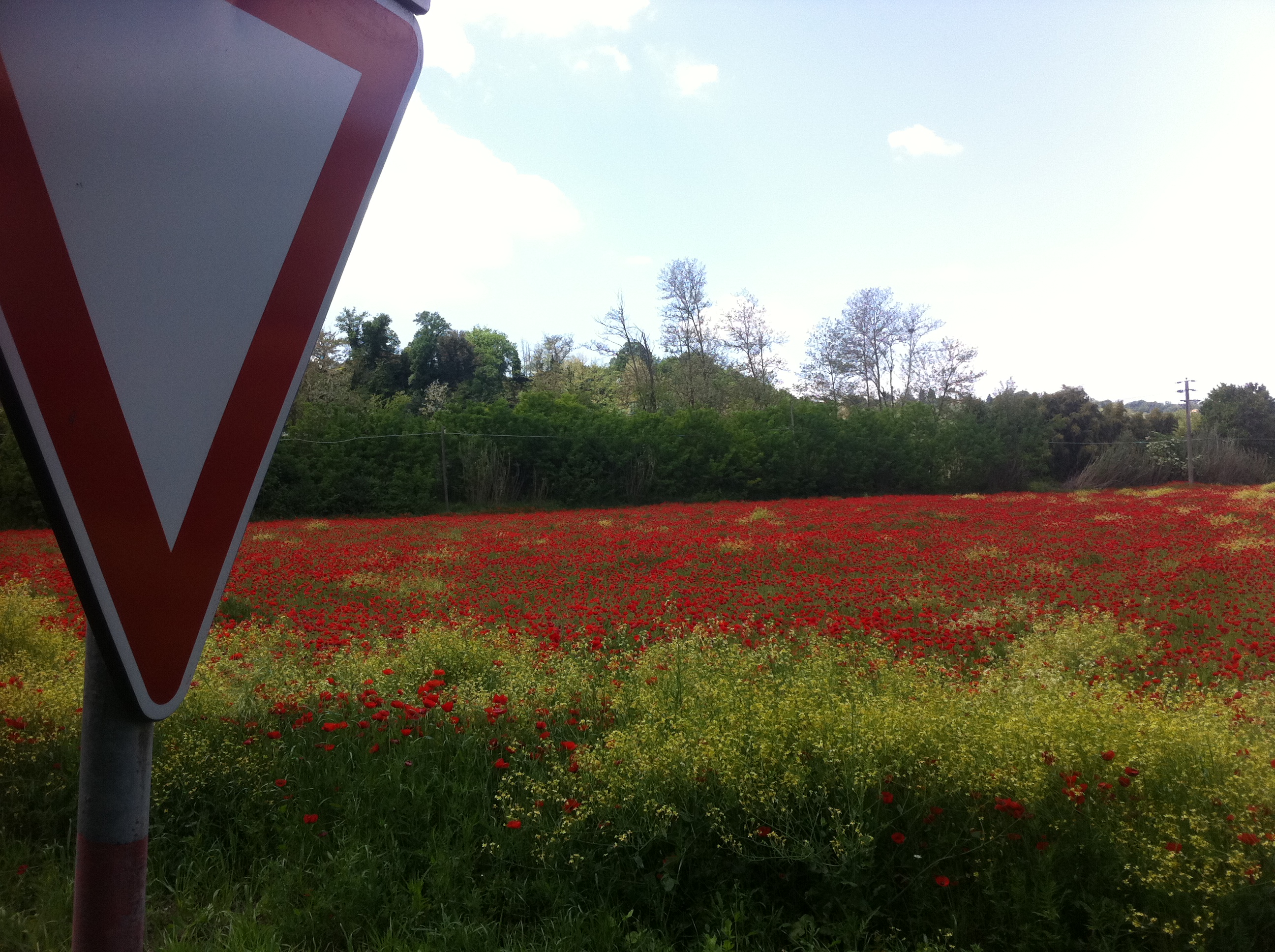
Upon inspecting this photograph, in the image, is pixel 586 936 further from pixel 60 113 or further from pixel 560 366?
pixel 560 366

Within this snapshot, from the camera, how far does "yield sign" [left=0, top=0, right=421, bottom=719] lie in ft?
1.72

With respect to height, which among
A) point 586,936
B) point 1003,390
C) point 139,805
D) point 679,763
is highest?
point 1003,390

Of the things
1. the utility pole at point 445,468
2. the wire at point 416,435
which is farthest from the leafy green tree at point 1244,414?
the utility pole at point 445,468

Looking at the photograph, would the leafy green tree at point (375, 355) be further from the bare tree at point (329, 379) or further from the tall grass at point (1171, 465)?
the tall grass at point (1171, 465)

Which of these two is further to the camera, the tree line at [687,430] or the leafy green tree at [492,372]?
the leafy green tree at [492,372]

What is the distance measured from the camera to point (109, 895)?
2.05ft

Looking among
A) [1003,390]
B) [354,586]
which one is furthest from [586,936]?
[1003,390]

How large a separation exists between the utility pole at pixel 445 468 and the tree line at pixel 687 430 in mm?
118

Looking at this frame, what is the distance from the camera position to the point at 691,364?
35312 mm

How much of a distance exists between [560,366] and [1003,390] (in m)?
23.8

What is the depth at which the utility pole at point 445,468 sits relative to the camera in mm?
20562

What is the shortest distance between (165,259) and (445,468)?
21.0 m

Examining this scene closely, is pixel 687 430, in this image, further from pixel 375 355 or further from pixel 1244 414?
pixel 1244 414

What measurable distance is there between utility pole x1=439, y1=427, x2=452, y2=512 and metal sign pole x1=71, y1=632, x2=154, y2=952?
20.3m
